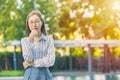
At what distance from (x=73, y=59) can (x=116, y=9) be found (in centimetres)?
423

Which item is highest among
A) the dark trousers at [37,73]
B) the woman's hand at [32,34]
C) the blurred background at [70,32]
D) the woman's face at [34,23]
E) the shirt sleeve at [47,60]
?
the woman's face at [34,23]

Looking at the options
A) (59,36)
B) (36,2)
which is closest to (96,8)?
(59,36)

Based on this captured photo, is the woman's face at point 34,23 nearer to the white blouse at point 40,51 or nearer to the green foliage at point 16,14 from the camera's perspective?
the white blouse at point 40,51

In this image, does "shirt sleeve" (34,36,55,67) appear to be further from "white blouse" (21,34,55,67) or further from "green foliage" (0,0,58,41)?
"green foliage" (0,0,58,41)

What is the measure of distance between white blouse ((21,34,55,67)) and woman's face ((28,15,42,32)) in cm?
6

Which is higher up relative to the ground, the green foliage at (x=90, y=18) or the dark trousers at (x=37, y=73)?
the dark trousers at (x=37, y=73)

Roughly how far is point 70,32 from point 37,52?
2381 centimetres

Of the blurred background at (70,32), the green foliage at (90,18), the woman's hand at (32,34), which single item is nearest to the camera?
the woman's hand at (32,34)

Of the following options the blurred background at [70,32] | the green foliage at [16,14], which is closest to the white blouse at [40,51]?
the blurred background at [70,32]

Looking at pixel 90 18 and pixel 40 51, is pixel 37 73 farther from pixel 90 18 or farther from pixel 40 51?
pixel 90 18

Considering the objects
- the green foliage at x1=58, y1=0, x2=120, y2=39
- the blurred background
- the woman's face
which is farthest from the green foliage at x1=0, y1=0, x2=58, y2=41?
the woman's face

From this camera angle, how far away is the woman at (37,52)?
2.39 meters

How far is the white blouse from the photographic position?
2396mm

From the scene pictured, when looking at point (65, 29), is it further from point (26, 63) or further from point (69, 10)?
point (26, 63)
